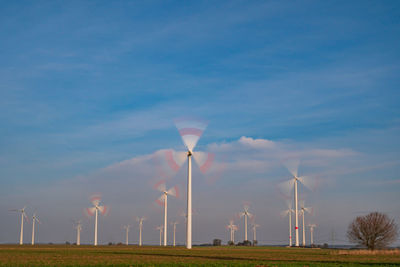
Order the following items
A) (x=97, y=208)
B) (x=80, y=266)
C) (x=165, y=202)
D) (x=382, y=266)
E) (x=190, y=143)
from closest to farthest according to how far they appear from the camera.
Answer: (x=80, y=266) → (x=382, y=266) → (x=190, y=143) → (x=165, y=202) → (x=97, y=208)

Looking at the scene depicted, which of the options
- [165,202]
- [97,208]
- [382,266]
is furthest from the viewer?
[97,208]

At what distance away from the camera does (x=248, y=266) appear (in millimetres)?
47750

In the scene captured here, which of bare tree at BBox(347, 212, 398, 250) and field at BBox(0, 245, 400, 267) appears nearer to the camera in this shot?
field at BBox(0, 245, 400, 267)

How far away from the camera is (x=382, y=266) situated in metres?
52.8

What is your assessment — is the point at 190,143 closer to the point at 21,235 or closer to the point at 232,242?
the point at 232,242

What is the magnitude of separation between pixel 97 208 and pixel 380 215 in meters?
113

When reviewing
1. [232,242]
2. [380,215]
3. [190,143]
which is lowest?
[232,242]

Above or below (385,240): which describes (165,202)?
above

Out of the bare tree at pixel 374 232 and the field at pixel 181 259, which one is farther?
the bare tree at pixel 374 232

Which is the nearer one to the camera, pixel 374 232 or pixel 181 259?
pixel 181 259

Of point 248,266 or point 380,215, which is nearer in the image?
point 248,266

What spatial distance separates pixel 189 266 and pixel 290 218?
124231 mm

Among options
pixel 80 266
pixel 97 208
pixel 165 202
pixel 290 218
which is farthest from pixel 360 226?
pixel 97 208

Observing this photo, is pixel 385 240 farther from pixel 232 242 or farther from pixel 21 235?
pixel 21 235
